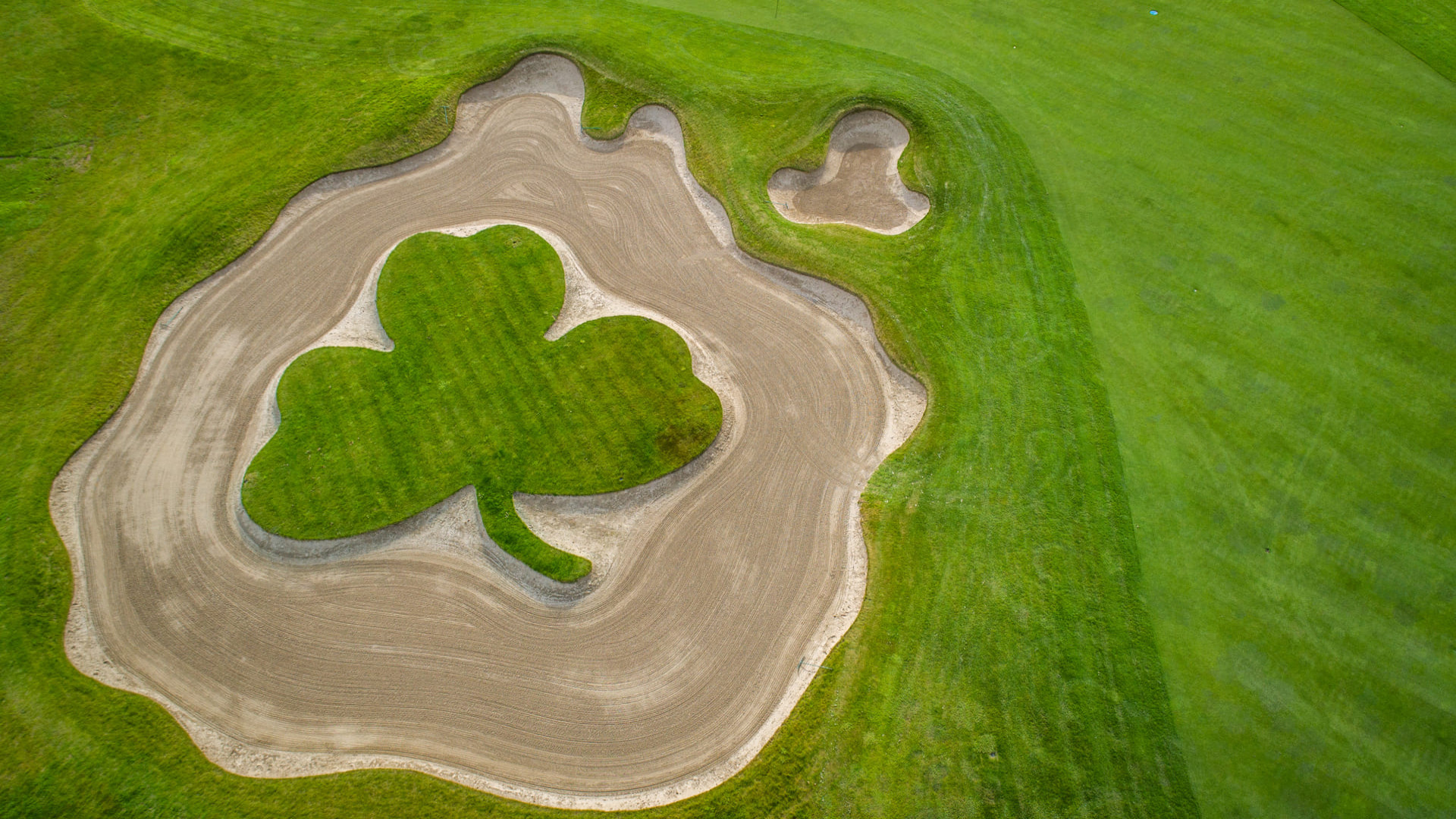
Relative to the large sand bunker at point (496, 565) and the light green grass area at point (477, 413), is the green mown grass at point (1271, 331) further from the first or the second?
the light green grass area at point (477, 413)

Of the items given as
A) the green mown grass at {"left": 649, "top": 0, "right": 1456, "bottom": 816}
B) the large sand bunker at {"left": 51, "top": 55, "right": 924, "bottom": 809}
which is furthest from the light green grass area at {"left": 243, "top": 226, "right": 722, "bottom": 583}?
the green mown grass at {"left": 649, "top": 0, "right": 1456, "bottom": 816}

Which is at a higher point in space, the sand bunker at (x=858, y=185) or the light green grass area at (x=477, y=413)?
the sand bunker at (x=858, y=185)

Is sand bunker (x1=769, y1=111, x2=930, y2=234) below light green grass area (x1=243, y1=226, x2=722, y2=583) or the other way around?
the other way around

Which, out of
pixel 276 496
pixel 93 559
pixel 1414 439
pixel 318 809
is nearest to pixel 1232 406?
pixel 1414 439

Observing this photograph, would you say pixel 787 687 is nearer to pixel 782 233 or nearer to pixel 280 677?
pixel 280 677

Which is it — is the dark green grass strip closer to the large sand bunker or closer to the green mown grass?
the large sand bunker

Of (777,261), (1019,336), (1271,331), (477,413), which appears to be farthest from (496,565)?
(1271,331)

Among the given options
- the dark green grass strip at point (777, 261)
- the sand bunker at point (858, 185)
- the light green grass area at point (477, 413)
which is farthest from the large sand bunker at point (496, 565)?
the sand bunker at point (858, 185)
